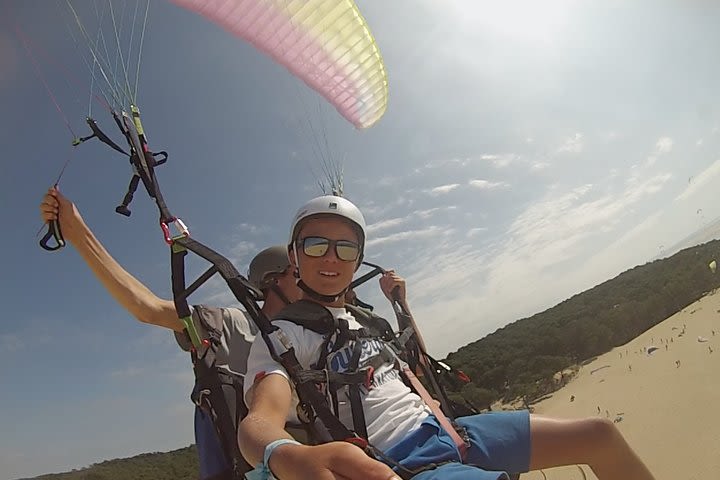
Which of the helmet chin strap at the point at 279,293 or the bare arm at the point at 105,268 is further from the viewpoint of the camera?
the helmet chin strap at the point at 279,293

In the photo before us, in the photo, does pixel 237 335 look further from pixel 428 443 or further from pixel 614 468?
pixel 614 468

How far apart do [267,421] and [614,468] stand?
1.49 meters

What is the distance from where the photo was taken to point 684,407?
202 inches

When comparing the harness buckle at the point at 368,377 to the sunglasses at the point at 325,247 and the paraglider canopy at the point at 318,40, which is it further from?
the paraglider canopy at the point at 318,40

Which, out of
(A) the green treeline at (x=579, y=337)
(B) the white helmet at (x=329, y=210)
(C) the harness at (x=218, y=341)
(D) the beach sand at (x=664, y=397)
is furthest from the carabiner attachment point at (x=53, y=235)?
(A) the green treeline at (x=579, y=337)

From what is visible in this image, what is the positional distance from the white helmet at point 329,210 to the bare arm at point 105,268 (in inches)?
39.0

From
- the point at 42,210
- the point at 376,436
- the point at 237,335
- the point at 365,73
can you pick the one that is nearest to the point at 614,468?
the point at 376,436

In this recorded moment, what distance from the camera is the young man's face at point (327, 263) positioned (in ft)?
7.54

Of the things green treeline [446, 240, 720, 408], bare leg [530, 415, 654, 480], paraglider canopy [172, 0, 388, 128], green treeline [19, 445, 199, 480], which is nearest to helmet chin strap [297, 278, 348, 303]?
bare leg [530, 415, 654, 480]

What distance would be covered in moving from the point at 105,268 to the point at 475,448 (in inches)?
83.7

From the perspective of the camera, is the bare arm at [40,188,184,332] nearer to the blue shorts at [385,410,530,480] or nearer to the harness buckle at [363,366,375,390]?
the harness buckle at [363,366,375,390]

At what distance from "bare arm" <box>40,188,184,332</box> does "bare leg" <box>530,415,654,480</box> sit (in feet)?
6.86

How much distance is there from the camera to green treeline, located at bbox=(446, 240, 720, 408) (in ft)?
37.4

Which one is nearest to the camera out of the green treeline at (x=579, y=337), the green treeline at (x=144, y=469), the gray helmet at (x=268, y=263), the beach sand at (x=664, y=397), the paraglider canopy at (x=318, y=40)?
the gray helmet at (x=268, y=263)
